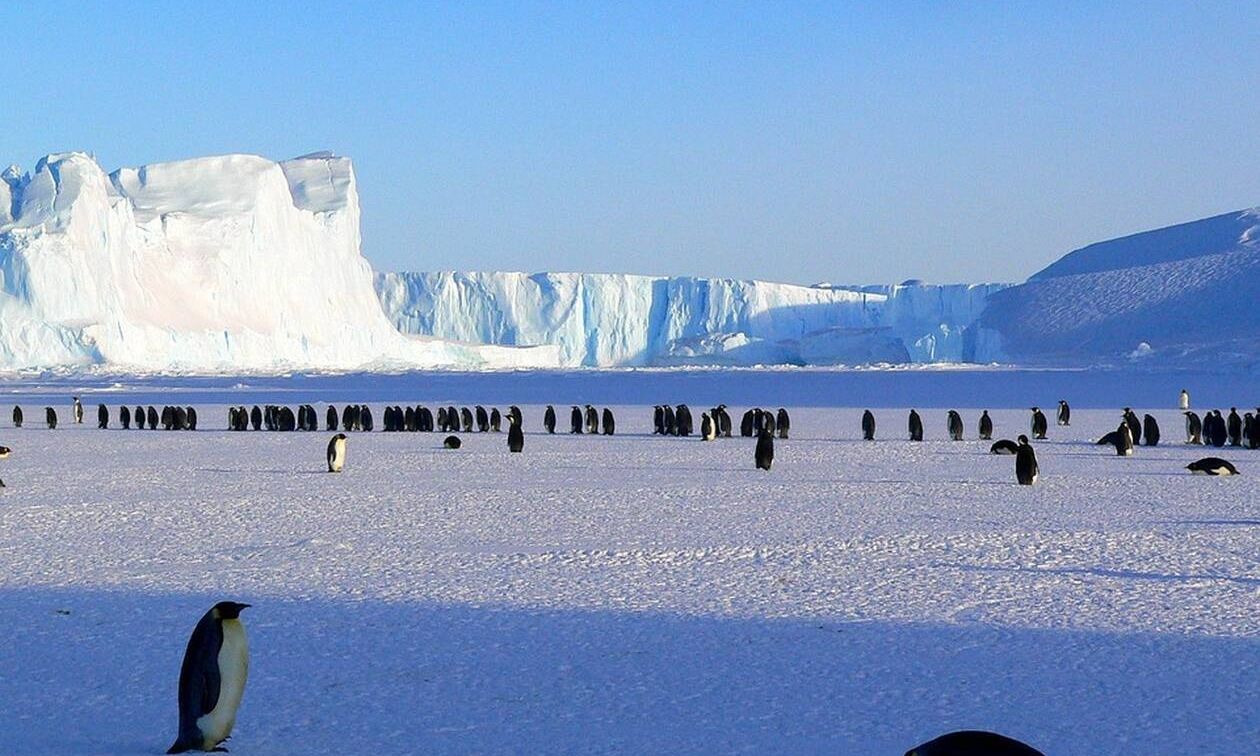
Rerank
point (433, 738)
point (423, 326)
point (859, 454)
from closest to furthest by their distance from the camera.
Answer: point (433, 738), point (859, 454), point (423, 326)

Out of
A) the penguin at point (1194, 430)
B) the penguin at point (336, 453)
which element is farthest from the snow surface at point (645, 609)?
the penguin at point (1194, 430)

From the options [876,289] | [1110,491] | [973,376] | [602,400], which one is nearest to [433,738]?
[1110,491]

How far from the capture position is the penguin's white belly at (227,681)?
3.78 meters

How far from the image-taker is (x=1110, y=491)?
36.1ft

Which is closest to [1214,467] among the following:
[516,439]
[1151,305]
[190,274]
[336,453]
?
[516,439]

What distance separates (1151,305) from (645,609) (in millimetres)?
61459

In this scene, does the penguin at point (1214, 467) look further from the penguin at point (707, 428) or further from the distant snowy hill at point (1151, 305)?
the distant snowy hill at point (1151, 305)

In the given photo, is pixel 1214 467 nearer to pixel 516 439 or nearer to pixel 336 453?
pixel 516 439

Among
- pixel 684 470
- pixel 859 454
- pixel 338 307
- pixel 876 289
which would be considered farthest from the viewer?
pixel 876 289

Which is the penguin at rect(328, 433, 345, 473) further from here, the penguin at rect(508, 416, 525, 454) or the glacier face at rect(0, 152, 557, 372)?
the glacier face at rect(0, 152, 557, 372)

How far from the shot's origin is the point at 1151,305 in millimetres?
62656

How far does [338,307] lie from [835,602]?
196 ft

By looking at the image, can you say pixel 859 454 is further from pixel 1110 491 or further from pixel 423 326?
pixel 423 326

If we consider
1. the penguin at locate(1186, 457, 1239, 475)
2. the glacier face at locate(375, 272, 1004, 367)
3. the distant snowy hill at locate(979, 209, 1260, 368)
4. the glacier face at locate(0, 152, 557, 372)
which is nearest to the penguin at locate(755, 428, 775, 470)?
the penguin at locate(1186, 457, 1239, 475)
